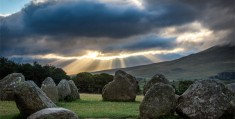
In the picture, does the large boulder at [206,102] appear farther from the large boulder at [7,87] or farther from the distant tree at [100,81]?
the distant tree at [100,81]

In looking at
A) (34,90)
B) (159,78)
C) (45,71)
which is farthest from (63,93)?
(45,71)

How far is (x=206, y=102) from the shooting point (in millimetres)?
24203

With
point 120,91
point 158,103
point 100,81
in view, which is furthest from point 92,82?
point 158,103

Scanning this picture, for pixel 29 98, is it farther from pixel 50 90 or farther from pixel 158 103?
pixel 50 90

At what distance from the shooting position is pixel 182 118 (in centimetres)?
2456

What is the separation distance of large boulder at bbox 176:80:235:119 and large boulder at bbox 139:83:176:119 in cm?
57

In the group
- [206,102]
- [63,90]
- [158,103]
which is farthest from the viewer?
[63,90]

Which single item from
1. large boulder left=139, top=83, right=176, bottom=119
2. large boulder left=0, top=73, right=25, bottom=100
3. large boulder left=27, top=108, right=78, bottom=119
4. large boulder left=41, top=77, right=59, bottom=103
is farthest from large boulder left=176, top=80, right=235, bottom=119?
large boulder left=0, top=73, right=25, bottom=100

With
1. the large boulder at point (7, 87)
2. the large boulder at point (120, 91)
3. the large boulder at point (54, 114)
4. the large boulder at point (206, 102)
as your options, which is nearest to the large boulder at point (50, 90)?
the large boulder at point (7, 87)

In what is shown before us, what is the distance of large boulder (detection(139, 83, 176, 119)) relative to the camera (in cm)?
2459

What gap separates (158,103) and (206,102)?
2.92m

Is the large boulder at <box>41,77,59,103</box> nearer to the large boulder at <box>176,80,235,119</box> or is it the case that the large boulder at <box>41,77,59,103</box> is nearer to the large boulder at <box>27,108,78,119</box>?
the large boulder at <box>176,80,235,119</box>

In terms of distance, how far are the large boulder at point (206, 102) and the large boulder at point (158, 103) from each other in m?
0.57

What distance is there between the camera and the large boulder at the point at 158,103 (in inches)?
968
